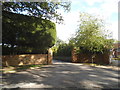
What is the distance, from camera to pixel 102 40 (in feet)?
41.0

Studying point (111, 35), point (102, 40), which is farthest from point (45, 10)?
point (111, 35)

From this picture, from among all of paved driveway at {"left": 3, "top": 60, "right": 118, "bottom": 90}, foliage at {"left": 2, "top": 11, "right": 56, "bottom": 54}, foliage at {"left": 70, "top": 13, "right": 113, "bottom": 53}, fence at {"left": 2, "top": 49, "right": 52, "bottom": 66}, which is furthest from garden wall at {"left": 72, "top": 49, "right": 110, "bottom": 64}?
paved driveway at {"left": 3, "top": 60, "right": 118, "bottom": 90}

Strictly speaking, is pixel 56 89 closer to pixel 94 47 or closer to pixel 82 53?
pixel 94 47

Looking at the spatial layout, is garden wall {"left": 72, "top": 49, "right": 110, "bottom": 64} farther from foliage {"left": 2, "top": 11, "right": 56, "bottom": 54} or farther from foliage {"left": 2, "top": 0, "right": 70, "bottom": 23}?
foliage {"left": 2, "top": 0, "right": 70, "bottom": 23}

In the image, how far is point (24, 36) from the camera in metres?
12.4

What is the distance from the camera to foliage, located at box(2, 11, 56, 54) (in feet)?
Answer: 35.1

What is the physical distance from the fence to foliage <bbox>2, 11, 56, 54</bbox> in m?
0.59

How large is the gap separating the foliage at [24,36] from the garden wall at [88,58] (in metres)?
4.65

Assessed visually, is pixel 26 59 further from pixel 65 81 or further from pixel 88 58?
pixel 88 58

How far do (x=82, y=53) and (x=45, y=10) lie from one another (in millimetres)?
9786

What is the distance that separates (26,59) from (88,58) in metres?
8.73

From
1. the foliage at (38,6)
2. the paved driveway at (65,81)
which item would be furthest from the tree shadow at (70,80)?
the foliage at (38,6)

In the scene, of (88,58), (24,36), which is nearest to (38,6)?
(24,36)

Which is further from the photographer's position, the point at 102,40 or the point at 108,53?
the point at 108,53
